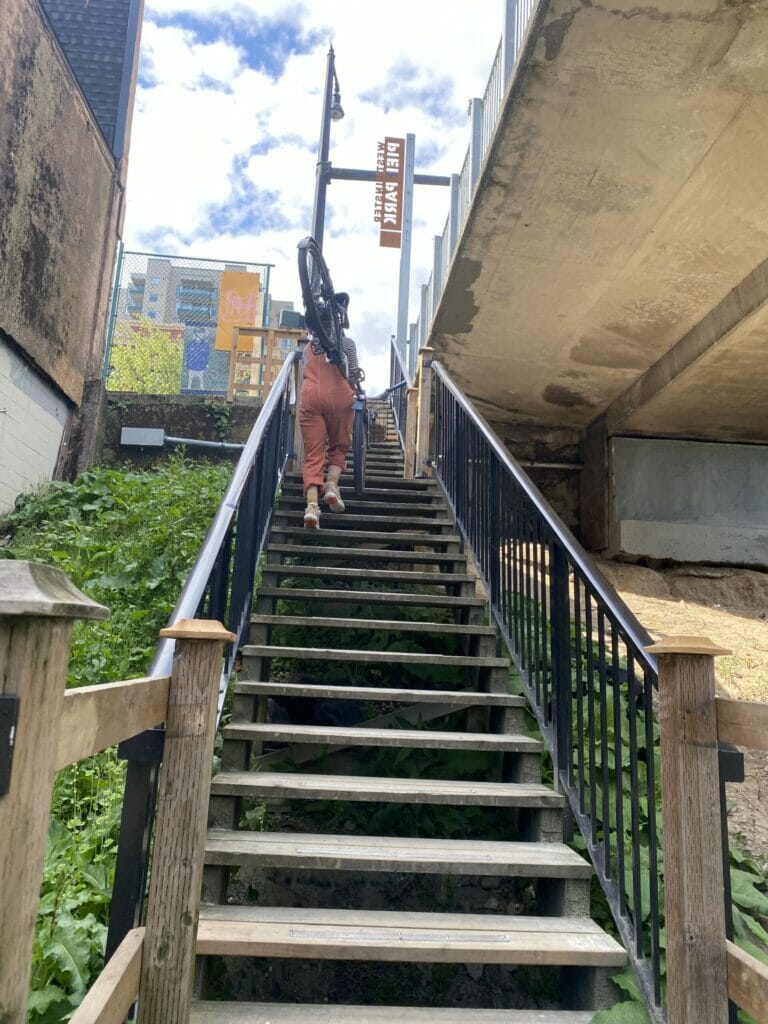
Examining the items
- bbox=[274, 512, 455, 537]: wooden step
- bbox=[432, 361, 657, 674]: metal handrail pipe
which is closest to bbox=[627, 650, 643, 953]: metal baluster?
bbox=[432, 361, 657, 674]: metal handrail pipe

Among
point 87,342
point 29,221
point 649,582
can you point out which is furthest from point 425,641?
point 87,342

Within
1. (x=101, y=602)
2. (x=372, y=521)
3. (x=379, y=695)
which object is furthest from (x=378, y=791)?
(x=101, y=602)

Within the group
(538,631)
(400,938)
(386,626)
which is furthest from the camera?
(386,626)

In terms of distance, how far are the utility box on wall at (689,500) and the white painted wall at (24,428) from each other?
6.21 meters

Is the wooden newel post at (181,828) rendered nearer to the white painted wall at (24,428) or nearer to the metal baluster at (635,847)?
the metal baluster at (635,847)

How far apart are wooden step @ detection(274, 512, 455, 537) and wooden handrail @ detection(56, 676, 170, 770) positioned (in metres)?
2.99

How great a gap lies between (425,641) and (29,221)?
5.76m

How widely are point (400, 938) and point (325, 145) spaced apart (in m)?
9.27

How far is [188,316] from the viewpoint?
16875 millimetres

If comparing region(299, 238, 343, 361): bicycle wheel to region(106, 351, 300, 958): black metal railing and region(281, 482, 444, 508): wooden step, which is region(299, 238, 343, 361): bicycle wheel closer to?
region(106, 351, 300, 958): black metal railing

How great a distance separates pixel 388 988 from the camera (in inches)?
85.2

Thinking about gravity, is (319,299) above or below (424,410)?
above

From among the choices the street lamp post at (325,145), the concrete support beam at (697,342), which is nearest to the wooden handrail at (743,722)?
the concrete support beam at (697,342)

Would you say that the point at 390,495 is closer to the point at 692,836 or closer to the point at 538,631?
the point at 538,631
